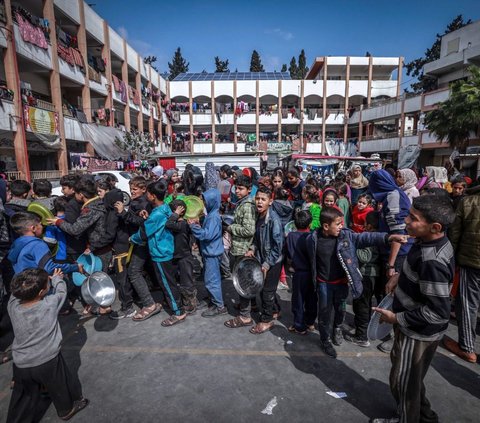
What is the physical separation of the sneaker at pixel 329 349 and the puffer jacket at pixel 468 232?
1747 millimetres

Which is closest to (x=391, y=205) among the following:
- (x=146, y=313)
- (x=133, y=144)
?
(x=146, y=313)

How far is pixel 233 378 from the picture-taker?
297cm

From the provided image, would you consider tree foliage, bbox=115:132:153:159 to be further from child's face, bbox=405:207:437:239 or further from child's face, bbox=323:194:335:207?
child's face, bbox=405:207:437:239

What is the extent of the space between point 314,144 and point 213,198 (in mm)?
34575

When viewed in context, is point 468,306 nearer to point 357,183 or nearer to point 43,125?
point 357,183

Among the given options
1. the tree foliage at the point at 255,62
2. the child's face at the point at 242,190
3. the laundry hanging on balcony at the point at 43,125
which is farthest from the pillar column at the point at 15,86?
the tree foliage at the point at 255,62

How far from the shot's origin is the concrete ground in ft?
8.35

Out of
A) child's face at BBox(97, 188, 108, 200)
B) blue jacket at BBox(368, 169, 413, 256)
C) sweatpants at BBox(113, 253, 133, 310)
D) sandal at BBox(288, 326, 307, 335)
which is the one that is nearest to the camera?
blue jacket at BBox(368, 169, 413, 256)

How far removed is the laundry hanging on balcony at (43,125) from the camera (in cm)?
1459

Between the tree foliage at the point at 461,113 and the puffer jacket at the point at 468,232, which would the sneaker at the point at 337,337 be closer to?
the puffer jacket at the point at 468,232

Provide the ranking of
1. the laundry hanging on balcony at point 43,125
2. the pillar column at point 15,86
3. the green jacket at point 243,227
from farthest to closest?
the laundry hanging on balcony at point 43,125 < the pillar column at point 15,86 < the green jacket at point 243,227

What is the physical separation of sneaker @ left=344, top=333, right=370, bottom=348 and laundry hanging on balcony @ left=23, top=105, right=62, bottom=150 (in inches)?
662

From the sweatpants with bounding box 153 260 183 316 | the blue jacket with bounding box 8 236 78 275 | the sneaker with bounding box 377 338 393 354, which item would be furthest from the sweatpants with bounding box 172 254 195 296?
the sneaker with bounding box 377 338 393 354

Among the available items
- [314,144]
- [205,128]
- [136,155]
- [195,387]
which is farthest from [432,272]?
[205,128]
